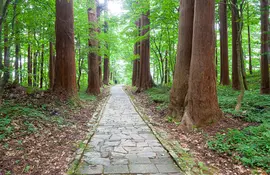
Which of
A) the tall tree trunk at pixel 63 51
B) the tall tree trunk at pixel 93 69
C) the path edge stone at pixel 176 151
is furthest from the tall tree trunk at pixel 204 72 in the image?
the tall tree trunk at pixel 93 69

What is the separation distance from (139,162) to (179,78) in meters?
4.09

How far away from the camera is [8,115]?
516cm

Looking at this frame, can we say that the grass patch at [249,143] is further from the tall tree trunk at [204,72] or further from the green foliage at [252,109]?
the tall tree trunk at [204,72]

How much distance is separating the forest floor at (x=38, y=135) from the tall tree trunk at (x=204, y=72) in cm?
347

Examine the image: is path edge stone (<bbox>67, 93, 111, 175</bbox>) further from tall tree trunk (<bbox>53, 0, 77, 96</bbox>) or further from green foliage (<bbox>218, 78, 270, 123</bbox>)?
green foliage (<bbox>218, 78, 270, 123</bbox>)

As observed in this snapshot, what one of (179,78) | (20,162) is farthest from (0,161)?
(179,78)

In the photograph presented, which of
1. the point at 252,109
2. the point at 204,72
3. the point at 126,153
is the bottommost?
the point at 126,153

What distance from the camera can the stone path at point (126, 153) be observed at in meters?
3.41

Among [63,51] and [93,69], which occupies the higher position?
[63,51]

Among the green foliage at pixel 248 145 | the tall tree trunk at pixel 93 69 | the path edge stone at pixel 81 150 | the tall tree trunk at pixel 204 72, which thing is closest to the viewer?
the path edge stone at pixel 81 150

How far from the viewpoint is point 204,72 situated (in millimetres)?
5609

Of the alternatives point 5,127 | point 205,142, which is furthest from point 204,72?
point 5,127

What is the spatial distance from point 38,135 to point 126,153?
2338mm

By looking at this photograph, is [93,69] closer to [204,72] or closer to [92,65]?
[92,65]
